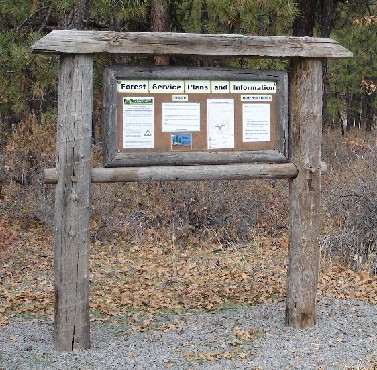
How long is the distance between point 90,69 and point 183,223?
5.97 metres

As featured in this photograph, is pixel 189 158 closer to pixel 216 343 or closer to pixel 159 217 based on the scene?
pixel 216 343

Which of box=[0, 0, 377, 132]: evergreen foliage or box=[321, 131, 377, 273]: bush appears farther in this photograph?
box=[0, 0, 377, 132]: evergreen foliage

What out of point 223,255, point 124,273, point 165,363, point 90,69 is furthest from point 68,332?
point 223,255

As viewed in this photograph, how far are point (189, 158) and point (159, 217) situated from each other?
569 cm

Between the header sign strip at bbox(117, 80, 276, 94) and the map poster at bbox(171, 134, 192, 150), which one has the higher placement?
the header sign strip at bbox(117, 80, 276, 94)

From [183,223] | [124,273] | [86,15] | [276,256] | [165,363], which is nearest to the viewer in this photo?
[165,363]

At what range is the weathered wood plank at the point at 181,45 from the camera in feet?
17.7

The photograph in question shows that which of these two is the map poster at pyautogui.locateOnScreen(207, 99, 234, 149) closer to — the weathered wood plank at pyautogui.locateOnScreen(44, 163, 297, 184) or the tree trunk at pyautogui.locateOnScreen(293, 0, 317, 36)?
the weathered wood plank at pyautogui.locateOnScreen(44, 163, 297, 184)

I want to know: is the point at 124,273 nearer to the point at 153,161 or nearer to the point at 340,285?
the point at 340,285

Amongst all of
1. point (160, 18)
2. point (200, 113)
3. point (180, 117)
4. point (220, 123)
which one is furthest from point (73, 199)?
point (160, 18)

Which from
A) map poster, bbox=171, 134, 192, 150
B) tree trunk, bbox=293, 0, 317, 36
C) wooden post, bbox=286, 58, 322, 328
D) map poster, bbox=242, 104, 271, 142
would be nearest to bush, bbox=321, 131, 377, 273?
wooden post, bbox=286, 58, 322, 328

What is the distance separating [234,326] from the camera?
6.43 m

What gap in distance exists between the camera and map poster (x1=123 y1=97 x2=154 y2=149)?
226 inches

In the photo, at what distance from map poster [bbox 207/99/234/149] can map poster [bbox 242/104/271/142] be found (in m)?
0.12
